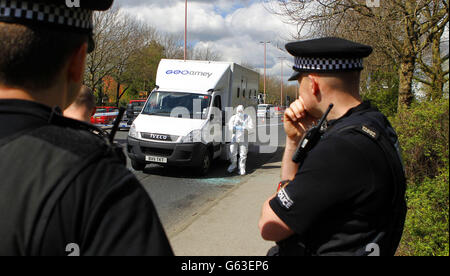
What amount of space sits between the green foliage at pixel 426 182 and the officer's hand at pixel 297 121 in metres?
1.12

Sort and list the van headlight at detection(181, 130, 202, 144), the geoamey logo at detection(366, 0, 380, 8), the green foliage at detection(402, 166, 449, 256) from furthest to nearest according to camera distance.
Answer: the van headlight at detection(181, 130, 202, 144)
the geoamey logo at detection(366, 0, 380, 8)
the green foliage at detection(402, 166, 449, 256)

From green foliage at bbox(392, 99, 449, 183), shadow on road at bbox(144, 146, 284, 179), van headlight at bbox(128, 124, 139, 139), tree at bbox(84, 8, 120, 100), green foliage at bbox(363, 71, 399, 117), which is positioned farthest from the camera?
tree at bbox(84, 8, 120, 100)

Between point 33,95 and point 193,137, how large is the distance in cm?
835

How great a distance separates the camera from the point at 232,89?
39.4 feet

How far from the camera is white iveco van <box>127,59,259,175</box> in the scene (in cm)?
934

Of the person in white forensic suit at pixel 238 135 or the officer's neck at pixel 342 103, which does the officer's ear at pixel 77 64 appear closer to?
the officer's neck at pixel 342 103

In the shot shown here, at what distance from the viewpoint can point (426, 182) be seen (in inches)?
154

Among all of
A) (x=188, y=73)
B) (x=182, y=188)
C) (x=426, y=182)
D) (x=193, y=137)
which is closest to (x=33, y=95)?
(x=426, y=182)

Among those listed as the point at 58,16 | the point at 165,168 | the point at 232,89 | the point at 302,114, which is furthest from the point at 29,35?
the point at 232,89

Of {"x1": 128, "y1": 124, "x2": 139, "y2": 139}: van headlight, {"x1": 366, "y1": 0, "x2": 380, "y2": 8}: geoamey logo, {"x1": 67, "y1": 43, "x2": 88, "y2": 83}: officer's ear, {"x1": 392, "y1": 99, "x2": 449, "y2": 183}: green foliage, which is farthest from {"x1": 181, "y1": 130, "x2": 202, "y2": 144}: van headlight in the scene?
{"x1": 67, "y1": 43, "x2": 88, "y2": 83}: officer's ear

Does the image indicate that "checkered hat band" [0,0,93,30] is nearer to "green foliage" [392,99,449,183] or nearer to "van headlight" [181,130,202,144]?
"green foliage" [392,99,449,183]

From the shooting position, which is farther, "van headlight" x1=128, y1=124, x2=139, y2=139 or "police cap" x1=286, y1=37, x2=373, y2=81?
"van headlight" x1=128, y1=124, x2=139, y2=139

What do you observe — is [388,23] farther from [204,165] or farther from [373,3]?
[204,165]
